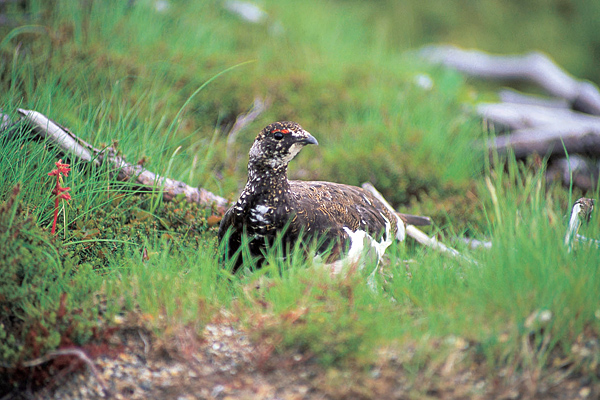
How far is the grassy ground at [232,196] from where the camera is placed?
2629 mm

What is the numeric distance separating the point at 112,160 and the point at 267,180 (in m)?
1.29

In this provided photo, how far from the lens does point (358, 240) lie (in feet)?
12.1

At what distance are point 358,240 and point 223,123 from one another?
3.49m

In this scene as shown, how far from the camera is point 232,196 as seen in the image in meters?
4.61

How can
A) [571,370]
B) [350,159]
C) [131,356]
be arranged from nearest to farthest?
1. [571,370]
2. [131,356]
3. [350,159]

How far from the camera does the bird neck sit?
135 inches

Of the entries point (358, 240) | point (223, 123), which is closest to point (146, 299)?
point (358, 240)

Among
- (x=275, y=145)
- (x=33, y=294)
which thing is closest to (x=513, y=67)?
(x=275, y=145)

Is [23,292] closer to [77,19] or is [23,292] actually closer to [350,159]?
[350,159]

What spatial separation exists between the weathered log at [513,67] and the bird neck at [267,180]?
6.66 meters

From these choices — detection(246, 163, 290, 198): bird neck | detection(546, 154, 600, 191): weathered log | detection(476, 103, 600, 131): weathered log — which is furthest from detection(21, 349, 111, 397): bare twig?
detection(476, 103, 600, 131): weathered log

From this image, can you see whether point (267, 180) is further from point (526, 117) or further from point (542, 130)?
point (526, 117)

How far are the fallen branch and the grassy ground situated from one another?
97 mm

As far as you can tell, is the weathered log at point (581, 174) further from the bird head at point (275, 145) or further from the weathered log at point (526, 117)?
the bird head at point (275, 145)
